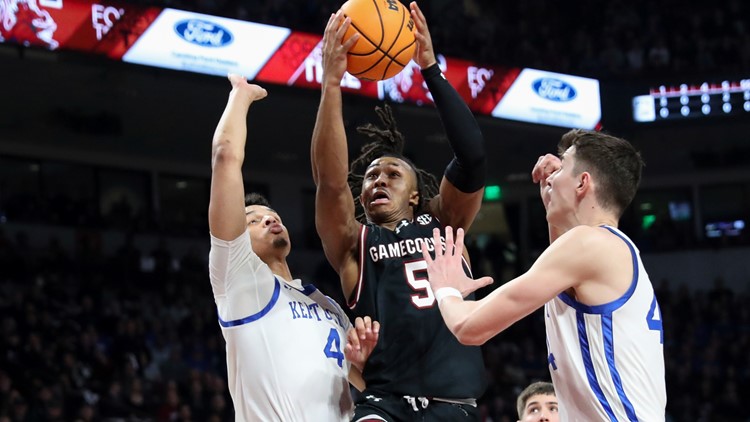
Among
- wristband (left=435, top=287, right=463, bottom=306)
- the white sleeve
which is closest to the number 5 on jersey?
the white sleeve

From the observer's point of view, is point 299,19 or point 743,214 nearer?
point 299,19

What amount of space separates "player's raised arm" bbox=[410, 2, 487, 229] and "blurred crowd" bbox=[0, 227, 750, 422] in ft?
24.9

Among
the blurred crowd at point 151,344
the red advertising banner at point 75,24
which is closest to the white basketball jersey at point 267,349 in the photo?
the blurred crowd at point 151,344

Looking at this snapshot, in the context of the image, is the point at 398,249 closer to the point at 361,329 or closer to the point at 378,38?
the point at 361,329

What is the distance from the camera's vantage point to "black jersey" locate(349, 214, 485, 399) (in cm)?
436

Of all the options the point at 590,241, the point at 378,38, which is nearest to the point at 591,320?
the point at 590,241

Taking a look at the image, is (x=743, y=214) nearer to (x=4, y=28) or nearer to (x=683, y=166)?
(x=683, y=166)

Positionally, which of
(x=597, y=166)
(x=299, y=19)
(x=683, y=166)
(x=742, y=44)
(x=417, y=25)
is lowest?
(x=683, y=166)

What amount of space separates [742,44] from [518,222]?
6.26 meters

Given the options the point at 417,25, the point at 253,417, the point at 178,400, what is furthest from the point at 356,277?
the point at 178,400

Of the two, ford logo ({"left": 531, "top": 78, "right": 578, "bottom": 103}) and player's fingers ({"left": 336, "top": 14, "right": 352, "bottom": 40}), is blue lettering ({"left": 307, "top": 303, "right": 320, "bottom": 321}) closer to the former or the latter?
player's fingers ({"left": 336, "top": 14, "right": 352, "bottom": 40})

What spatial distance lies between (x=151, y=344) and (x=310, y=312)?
34.4 ft

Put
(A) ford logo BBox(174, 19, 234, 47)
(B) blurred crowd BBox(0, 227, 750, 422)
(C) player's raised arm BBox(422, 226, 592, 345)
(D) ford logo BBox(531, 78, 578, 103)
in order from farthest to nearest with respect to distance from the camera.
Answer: (D) ford logo BBox(531, 78, 578, 103) → (A) ford logo BBox(174, 19, 234, 47) → (B) blurred crowd BBox(0, 227, 750, 422) → (C) player's raised arm BBox(422, 226, 592, 345)

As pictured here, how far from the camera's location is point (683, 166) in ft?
73.1
